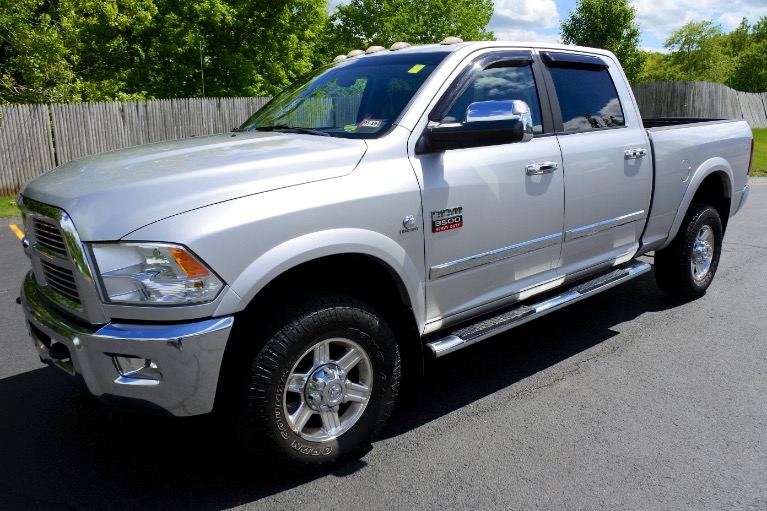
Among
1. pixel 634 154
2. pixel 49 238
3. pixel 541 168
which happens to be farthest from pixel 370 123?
pixel 634 154

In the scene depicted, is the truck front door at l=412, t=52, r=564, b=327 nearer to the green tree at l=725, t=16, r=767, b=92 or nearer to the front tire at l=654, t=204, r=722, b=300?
the front tire at l=654, t=204, r=722, b=300

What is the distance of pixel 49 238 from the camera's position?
2924 mm

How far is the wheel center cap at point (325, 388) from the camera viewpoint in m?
3.04

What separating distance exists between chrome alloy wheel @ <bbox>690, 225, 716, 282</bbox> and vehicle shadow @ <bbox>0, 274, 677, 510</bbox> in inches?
65.6

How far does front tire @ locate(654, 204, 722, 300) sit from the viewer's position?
5.53 m

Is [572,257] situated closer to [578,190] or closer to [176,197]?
[578,190]

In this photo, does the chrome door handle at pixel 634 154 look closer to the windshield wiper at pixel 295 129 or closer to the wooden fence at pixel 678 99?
the windshield wiper at pixel 295 129

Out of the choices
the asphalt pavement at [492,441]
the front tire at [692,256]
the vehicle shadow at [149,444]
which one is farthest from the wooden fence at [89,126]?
the front tire at [692,256]

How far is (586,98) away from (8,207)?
37.6 ft

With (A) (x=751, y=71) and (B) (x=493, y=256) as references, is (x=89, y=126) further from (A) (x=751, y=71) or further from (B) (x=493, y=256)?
(A) (x=751, y=71)

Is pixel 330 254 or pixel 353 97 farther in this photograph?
pixel 353 97

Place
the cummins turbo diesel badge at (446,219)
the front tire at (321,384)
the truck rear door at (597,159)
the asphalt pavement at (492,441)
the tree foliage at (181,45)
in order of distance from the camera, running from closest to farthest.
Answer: the front tire at (321,384) < the asphalt pavement at (492,441) < the cummins turbo diesel badge at (446,219) < the truck rear door at (597,159) < the tree foliage at (181,45)

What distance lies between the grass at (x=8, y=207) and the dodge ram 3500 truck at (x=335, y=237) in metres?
9.05

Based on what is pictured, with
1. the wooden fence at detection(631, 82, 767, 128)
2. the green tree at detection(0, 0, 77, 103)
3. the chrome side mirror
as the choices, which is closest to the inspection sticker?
the chrome side mirror
